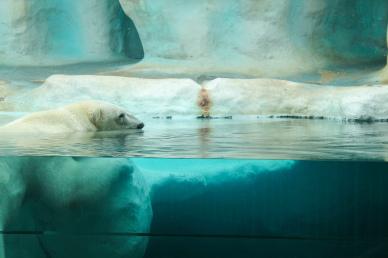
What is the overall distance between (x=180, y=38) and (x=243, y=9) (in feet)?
2.03

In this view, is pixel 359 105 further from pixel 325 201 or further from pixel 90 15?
pixel 90 15

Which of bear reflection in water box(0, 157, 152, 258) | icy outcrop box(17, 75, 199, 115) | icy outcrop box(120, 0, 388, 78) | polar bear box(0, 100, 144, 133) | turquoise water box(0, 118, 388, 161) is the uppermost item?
icy outcrop box(120, 0, 388, 78)

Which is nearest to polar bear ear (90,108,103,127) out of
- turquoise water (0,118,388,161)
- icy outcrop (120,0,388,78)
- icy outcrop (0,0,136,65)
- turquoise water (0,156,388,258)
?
turquoise water (0,118,388,161)

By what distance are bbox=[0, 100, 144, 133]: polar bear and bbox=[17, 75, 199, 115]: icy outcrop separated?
23.1 inches

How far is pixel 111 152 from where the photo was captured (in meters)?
2.52

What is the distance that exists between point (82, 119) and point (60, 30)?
9.99ft

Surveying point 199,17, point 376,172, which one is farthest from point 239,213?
point 199,17

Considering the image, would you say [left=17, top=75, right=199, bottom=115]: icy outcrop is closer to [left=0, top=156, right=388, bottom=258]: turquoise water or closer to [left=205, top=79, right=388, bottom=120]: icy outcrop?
[left=205, top=79, right=388, bottom=120]: icy outcrop

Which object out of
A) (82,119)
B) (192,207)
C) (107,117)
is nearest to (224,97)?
(107,117)

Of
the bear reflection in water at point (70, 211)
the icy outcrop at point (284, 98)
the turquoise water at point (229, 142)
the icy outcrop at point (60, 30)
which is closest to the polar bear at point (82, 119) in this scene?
the turquoise water at point (229, 142)

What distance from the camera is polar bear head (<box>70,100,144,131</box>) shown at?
4098 mm

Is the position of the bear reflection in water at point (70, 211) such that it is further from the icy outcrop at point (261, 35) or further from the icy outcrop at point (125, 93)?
the icy outcrop at point (261, 35)

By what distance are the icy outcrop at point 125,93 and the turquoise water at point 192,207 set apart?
2382 millimetres

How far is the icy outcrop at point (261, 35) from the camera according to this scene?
6094mm
